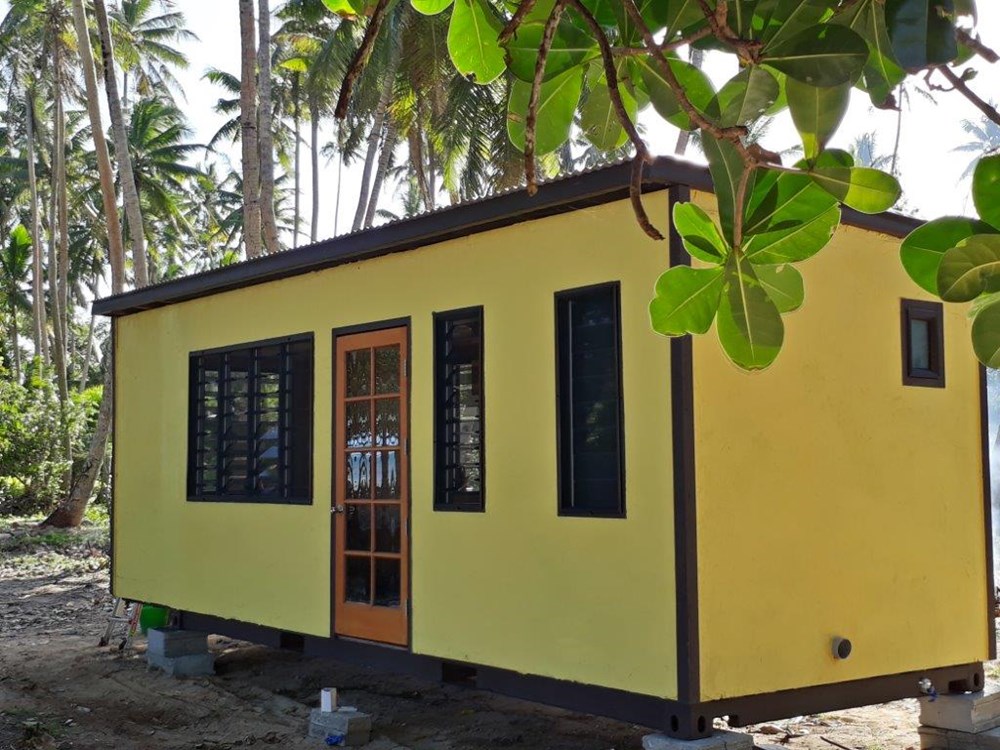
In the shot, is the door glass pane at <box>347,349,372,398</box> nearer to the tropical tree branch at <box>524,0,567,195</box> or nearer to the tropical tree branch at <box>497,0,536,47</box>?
the tropical tree branch at <box>524,0,567,195</box>

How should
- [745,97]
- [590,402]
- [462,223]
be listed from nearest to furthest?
[745,97]
[590,402]
[462,223]

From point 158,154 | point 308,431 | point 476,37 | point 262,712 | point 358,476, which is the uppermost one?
point 158,154

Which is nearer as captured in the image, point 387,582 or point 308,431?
point 387,582

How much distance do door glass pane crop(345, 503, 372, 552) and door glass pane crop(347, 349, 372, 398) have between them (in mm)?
707

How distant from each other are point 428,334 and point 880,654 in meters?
2.98

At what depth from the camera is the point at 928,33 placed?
5.61ft

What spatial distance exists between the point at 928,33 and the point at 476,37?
803 mm

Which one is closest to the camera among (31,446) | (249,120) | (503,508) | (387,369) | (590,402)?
(590,402)

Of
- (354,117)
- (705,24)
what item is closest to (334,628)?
(705,24)

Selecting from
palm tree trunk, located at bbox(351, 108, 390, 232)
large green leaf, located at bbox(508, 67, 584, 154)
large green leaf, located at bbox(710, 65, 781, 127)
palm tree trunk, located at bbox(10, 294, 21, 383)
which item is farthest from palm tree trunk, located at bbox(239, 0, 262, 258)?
palm tree trunk, located at bbox(10, 294, 21, 383)

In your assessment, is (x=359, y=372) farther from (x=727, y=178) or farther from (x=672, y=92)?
(x=727, y=178)

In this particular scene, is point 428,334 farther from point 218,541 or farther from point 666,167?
point 218,541

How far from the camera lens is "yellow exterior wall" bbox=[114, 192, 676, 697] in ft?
19.0

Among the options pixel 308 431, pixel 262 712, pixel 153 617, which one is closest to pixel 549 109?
pixel 308 431
